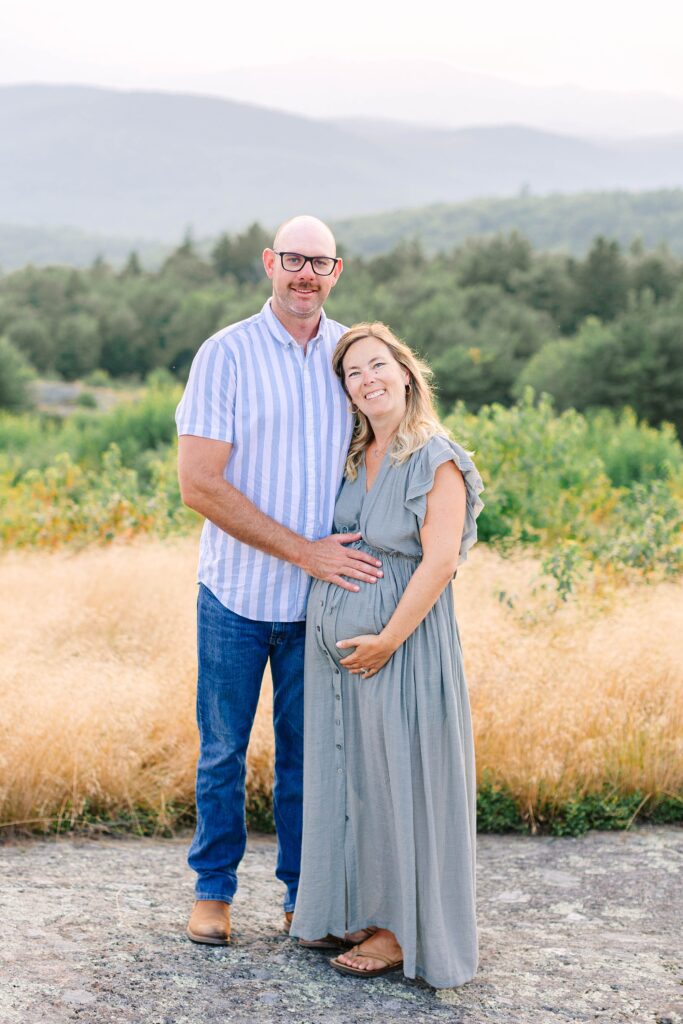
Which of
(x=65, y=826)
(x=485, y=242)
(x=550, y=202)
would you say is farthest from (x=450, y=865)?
(x=550, y=202)

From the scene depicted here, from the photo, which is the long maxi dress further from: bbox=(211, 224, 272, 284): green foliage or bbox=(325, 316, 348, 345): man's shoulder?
bbox=(211, 224, 272, 284): green foliage

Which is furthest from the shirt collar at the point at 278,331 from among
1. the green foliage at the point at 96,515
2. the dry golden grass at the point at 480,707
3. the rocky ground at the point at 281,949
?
the green foliage at the point at 96,515

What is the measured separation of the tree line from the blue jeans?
1904 cm

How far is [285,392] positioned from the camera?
119 inches

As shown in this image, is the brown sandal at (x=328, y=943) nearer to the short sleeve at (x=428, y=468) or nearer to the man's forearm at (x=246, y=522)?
the man's forearm at (x=246, y=522)

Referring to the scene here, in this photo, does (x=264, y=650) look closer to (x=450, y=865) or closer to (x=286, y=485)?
(x=286, y=485)

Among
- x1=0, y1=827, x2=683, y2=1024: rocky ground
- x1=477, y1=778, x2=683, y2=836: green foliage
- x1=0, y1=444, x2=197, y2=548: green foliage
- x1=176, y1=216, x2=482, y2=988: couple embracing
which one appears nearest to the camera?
x1=0, y1=827, x2=683, y2=1024: rocky ground

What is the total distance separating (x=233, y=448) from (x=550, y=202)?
402ft

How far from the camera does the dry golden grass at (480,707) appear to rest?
4.32 metres

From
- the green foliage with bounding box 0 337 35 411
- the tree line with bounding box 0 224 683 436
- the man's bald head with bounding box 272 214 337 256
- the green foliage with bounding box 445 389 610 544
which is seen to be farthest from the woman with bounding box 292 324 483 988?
the green foliage with bounding box 0 337 35 411

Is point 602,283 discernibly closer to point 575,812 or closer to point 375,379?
point 575,812

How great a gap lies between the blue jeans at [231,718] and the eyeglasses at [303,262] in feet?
3.08

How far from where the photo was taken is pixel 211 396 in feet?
9.74

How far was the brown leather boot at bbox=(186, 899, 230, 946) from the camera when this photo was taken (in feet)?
10.2
